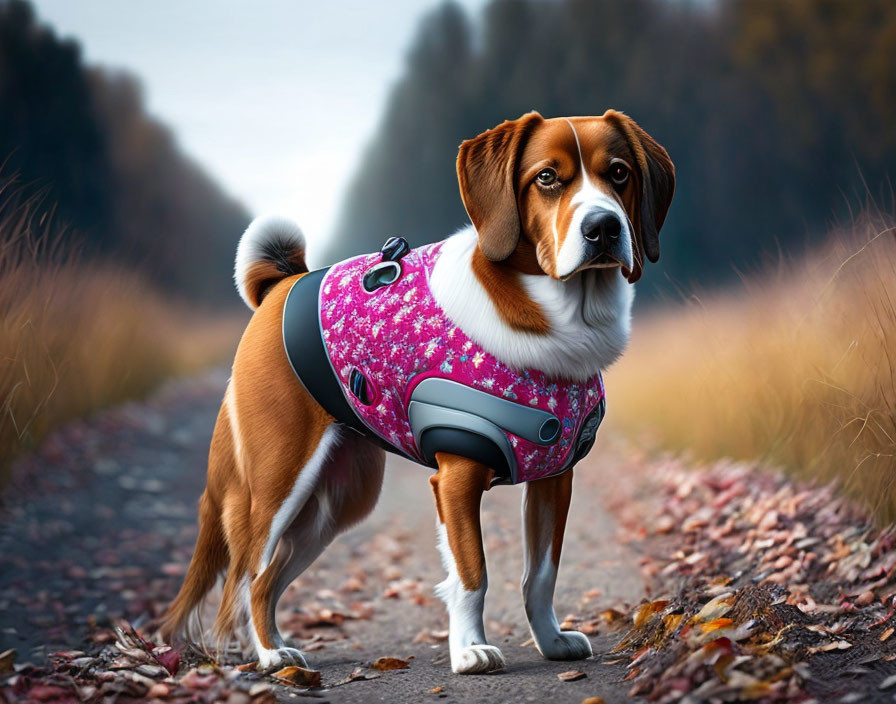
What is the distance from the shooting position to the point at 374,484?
11.4 ft

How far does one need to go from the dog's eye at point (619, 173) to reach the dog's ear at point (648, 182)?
0.32 feet

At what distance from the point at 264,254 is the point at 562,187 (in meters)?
1.43

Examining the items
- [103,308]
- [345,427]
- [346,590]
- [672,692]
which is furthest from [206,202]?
[672,692]

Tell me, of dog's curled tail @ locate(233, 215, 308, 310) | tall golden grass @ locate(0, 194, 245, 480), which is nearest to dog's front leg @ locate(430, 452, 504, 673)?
dog's curled tail @ locate(233, 215, 308, 310)

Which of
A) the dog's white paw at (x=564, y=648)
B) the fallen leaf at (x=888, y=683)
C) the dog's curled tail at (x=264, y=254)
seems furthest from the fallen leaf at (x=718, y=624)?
the dog's curled tail at (x=264, y=254)

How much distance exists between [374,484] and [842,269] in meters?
2.39

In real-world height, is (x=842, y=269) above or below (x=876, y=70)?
below

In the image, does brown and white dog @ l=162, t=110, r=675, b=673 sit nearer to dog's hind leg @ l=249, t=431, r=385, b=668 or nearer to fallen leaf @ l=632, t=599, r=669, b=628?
dog's hind leg @ l=249, t=431, r=385, b=668

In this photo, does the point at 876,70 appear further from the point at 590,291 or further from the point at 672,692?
the point at 672,692

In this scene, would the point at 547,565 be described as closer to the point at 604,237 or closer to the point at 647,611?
the point at 647,611

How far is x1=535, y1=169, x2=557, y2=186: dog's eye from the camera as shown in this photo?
2.54 meters

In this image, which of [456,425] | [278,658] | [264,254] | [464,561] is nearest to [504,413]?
[456,425]

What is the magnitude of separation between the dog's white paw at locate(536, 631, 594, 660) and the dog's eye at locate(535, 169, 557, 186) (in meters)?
1.57

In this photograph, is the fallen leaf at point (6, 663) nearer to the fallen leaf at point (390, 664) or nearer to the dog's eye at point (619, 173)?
the fallen leaf at point (390, 664)
